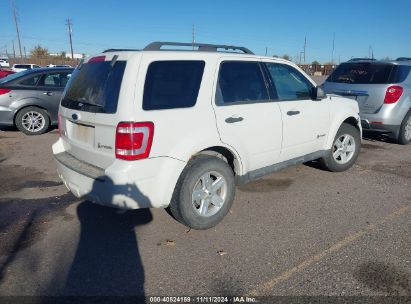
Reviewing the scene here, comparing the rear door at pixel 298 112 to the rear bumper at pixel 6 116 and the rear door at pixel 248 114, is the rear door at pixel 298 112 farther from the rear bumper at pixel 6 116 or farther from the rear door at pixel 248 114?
the rear bumper at pixel 6 116

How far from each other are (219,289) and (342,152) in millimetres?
3701

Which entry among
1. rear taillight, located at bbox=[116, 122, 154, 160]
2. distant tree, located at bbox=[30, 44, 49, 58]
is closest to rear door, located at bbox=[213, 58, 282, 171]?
rear taillight, located at bbox=[116, 122, 154, 160]

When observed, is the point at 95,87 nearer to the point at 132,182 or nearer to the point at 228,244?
the point at 132,182

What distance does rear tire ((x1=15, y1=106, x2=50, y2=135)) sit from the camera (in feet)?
27.5

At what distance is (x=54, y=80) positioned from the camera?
8.78 meters

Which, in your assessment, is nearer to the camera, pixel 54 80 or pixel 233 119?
pixel 233 119

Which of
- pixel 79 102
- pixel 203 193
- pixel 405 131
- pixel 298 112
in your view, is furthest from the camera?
pixel 405 131

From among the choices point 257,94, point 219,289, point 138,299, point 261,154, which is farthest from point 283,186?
point 138,299

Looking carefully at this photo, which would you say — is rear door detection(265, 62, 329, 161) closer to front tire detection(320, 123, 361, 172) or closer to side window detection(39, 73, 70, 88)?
front tire detection(320, 123, 361, 172)

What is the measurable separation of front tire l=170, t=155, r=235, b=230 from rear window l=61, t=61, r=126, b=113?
0.98 metres

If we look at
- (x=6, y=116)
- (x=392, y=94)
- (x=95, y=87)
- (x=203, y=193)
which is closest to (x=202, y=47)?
(x=95, y=87)

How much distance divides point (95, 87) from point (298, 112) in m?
2.51

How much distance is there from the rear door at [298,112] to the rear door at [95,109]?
76.8 inches

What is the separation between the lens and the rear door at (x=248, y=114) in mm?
3807
